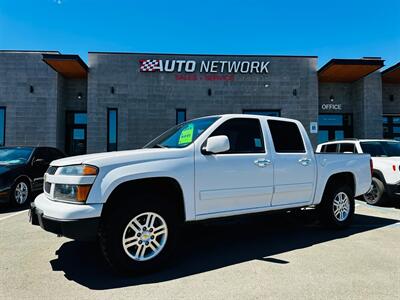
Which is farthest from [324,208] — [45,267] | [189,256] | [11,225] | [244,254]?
[11,225]

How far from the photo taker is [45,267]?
3771 millimetres

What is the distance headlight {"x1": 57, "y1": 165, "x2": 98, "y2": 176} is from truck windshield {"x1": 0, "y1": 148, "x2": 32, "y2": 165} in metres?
5.44

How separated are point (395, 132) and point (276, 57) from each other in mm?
8784

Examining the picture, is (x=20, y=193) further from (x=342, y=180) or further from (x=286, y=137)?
(x=342, y=180)

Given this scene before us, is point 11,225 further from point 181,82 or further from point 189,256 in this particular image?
point 181,82

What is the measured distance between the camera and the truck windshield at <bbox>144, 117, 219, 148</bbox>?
413cm

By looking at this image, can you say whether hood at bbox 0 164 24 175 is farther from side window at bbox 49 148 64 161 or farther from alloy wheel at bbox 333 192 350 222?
alloy wheel at bbox 333 192 350 222

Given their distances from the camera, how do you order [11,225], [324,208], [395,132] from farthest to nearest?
[395,132]
[11,225]
[324,208]

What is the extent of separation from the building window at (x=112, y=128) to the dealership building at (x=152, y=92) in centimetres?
5

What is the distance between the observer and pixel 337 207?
5527 millimetres

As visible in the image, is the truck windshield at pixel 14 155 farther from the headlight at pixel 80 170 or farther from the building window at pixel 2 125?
the building window at pixel 2 125

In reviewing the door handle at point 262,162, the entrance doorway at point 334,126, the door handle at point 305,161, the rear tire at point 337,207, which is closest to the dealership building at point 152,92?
the entrance doorway at point 334,126

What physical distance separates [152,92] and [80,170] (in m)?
13.6

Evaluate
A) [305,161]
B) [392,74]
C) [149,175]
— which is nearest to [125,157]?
[149,175]
